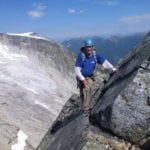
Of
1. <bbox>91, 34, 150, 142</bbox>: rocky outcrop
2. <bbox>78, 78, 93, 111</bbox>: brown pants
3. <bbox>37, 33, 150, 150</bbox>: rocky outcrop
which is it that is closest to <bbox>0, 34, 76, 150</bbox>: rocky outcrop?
<bbox>78, 78, 93, 111</bbox>: brown pants

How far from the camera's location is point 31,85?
47.3 m

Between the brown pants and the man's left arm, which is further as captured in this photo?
the brown pants

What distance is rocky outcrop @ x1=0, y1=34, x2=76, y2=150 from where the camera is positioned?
40625 millimetres

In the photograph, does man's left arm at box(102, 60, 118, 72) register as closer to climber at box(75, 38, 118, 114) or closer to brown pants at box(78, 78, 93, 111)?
climber at box(75, 38, 118, 114)

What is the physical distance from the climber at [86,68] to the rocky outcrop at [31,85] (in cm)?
1834

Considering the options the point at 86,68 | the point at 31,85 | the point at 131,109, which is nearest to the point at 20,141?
the point at 31,85

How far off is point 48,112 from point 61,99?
350 cm

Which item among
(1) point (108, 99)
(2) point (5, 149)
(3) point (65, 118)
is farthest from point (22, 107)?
(1) point (108, 99)

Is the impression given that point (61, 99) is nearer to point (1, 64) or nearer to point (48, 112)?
point (48, 112)

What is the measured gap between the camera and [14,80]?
1852 inches

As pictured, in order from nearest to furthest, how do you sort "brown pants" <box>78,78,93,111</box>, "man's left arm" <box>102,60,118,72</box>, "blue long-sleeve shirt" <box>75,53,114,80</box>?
"blue long-sleeve shirt" <box>75,53,114,80</box>
"man's left arm" <box>102,60,118,72</box>
"brown pants" <box>78,78,93,111</box>

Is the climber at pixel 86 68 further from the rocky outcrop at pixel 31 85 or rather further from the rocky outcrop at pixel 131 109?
the rocky outcrop at pixel 31 85

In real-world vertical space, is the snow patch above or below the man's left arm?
below

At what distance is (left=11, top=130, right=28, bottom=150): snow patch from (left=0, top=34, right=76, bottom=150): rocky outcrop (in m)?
0.28
